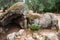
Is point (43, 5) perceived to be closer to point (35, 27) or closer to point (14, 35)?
point (35, 27)

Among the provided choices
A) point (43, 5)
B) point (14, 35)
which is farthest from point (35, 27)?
point (43, 5)

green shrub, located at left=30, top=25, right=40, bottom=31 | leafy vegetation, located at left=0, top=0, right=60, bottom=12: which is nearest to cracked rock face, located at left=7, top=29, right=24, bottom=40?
green shrub, located at left=30, top=25, right=40, bottom=31

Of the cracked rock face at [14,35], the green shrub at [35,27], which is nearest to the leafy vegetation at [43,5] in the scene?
the green shrub at [35,27]

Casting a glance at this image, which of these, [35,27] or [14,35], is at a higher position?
[35,27]

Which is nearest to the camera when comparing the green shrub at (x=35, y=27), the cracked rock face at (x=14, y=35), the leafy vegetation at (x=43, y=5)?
the cracked rock face at (x=14, y=35)

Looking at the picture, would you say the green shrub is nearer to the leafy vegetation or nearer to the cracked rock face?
the cracked rock face

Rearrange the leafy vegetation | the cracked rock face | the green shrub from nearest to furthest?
the cracked rock face
the green shrub
the leafy vegetation

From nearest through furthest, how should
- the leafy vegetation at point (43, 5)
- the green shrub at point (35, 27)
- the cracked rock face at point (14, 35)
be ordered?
the cracked rock face at point (14, 35), the green shrub at point (35, 27), the leafy vegetation at point (43, 5)

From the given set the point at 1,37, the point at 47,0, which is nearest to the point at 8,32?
the point at 1,37

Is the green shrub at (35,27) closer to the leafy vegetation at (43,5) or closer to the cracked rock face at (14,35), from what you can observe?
the cracked rock face at (14,35)

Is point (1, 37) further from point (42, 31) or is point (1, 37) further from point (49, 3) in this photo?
point (49, 3)

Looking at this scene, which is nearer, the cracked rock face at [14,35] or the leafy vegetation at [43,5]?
the cracked rock face at [14,35]

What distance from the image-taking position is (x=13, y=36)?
31.1 feet

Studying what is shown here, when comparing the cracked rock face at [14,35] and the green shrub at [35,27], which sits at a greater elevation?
the green shrub at [35,27]
